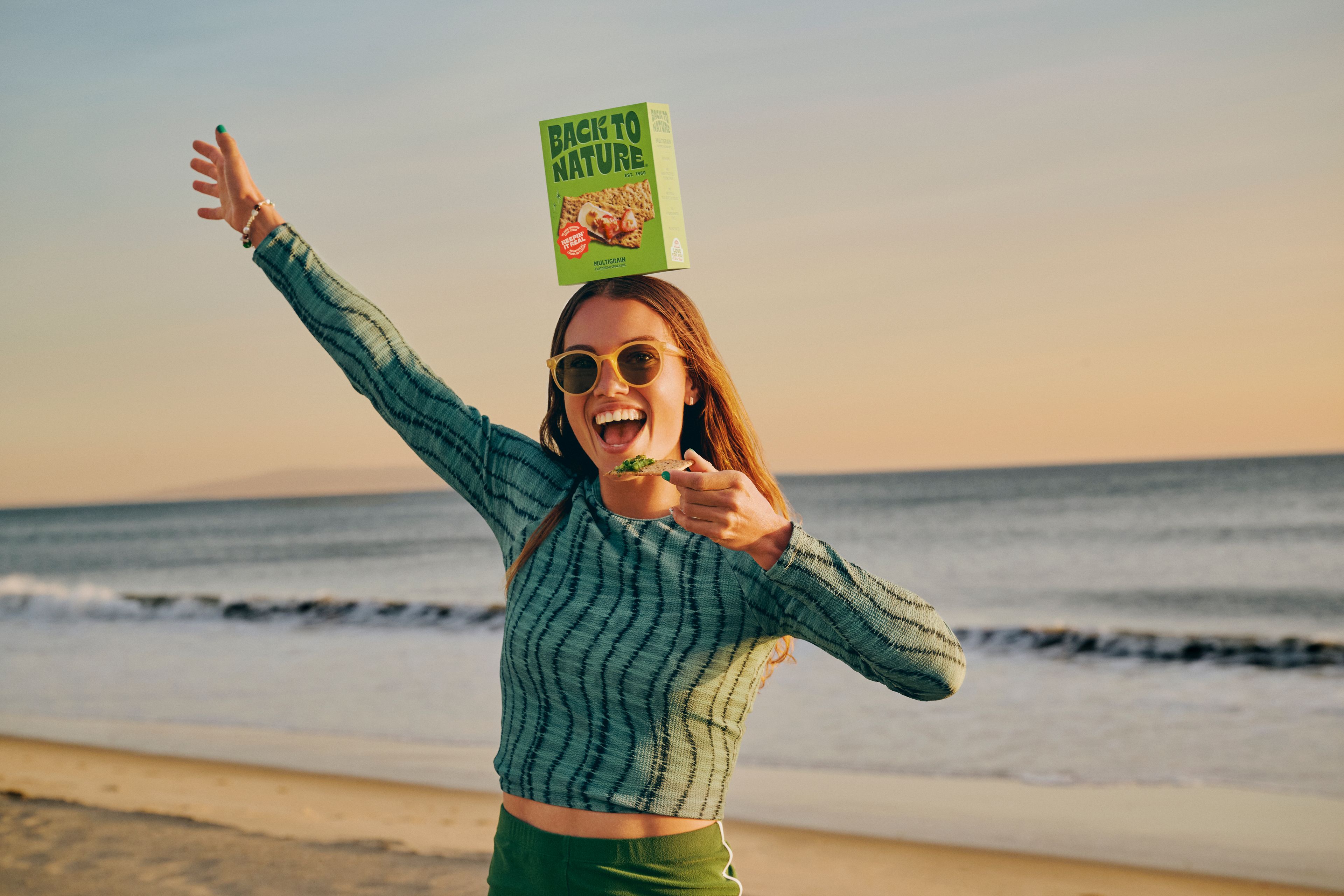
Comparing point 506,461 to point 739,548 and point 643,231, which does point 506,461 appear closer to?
point 643,231

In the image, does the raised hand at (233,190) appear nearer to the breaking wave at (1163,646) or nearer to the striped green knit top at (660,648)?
the striped green knit top at (660,648)

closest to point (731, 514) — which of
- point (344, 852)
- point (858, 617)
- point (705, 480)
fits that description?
point (705, 480)

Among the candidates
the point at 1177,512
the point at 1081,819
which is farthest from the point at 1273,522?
the point at 1081,819

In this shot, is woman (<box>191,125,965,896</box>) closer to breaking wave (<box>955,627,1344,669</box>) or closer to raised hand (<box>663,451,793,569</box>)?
raised hand (<box>663,451,793,569</box>)

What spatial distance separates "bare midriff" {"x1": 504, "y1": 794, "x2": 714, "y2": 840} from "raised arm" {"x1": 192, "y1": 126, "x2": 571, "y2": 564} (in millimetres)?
545

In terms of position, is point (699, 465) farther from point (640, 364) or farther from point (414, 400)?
point (414, 400)

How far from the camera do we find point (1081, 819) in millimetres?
6355

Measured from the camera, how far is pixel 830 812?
6.55 metres

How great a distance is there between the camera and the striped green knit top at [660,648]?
66.8 inches

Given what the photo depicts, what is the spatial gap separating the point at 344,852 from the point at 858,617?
17.2 ft

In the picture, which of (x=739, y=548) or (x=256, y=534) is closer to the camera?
(x=739, y=548)

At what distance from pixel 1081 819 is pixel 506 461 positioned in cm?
542

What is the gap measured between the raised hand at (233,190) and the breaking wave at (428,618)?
37.5ft

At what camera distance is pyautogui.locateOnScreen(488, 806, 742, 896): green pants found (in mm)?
1828
